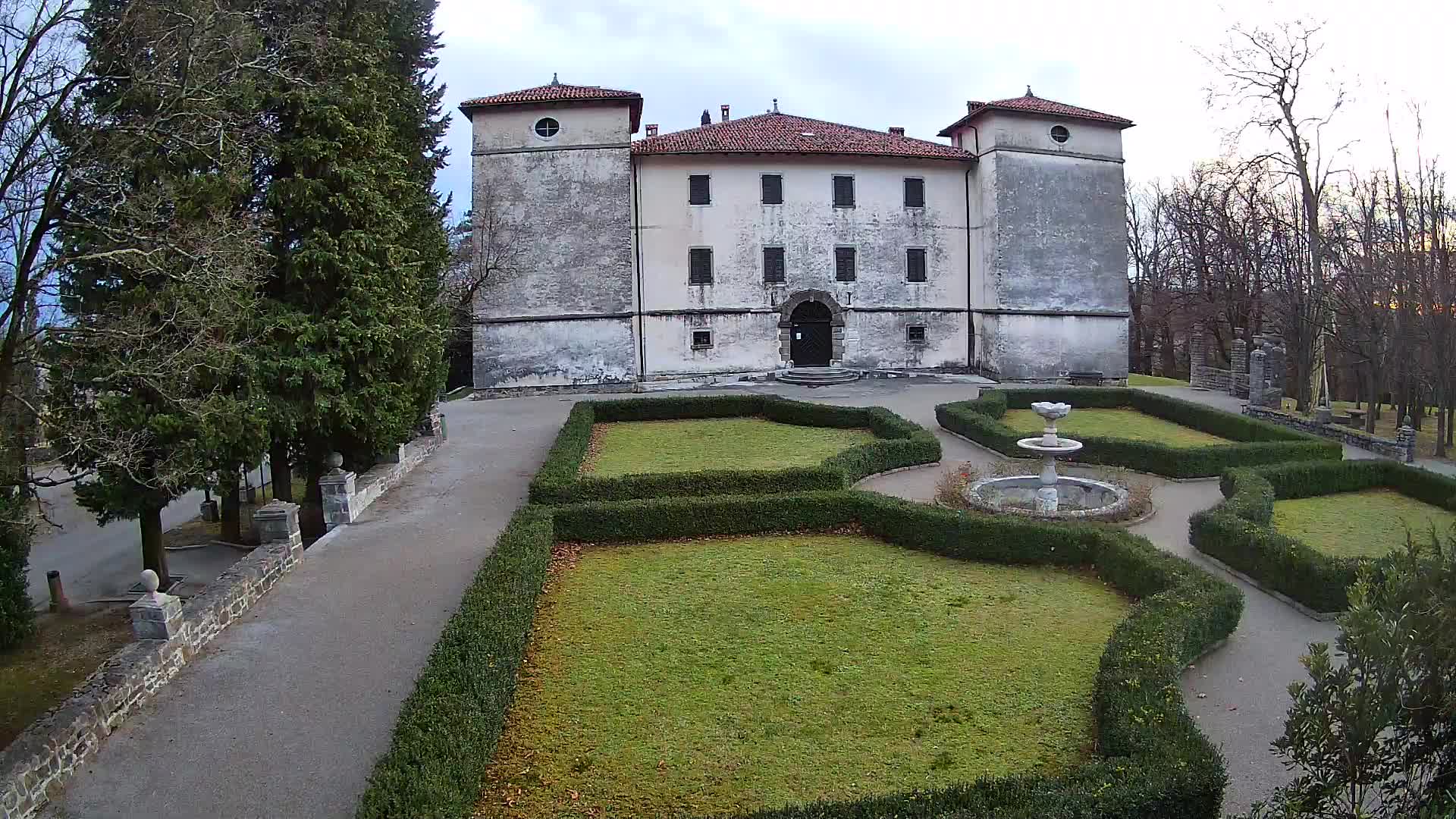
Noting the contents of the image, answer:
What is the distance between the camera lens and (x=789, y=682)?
804cm

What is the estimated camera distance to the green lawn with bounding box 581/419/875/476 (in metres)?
17.4

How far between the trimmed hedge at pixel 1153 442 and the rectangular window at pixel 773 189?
36.3 feet

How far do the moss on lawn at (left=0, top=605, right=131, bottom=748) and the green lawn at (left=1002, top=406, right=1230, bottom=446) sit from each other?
56.7 ft

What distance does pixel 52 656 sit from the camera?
1184cm

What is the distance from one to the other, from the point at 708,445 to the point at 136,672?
12784 mm

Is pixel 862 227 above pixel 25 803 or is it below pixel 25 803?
above

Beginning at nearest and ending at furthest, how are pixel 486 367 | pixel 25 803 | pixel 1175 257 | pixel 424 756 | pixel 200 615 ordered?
pixel 424 756
pixel 25 803
pixel 200 615
pixel 486 367
pixel 1175 257

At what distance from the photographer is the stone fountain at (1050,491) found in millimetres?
13812

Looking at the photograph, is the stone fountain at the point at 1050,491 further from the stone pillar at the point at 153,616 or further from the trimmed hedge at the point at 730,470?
the stone pillar at the point at 153,616

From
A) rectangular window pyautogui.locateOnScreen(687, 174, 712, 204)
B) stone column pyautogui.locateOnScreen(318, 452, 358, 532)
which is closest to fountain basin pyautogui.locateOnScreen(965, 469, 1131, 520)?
stone column pyautogui.locateOnScreen(318, 452, 358, 532)

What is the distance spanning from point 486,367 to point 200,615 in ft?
69.5

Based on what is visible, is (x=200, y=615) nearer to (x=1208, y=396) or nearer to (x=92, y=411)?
(x=92, y=411)

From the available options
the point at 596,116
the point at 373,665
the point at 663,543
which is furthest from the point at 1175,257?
the point at 373,665

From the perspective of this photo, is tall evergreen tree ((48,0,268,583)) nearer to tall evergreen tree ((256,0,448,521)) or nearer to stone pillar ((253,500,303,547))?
stone pillar ((253,500,303,547))
